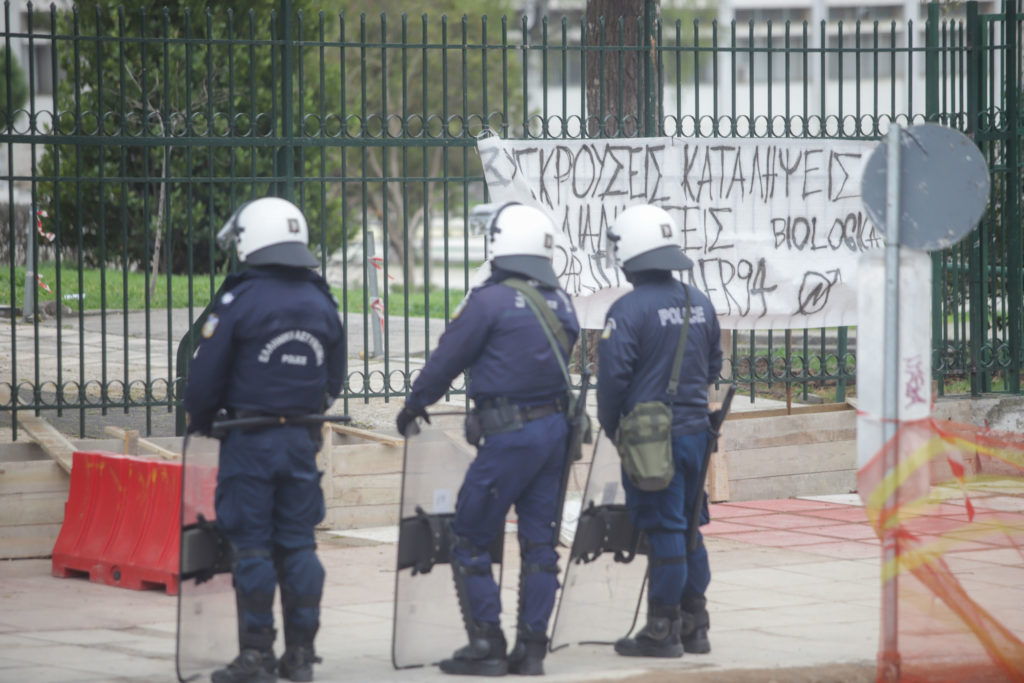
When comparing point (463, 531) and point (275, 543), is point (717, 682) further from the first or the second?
point (275, 543)

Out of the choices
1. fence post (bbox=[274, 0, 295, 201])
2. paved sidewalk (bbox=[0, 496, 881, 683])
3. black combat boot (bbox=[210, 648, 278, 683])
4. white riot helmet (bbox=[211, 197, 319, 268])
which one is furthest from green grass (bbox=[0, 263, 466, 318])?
black combat boot (bbox=[210, 648, 278, 683])

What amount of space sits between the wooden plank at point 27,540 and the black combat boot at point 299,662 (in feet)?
9.30

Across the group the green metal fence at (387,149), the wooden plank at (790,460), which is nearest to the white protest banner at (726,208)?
the green metal fence at (387,149)

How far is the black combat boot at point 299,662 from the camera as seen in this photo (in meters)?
5.48

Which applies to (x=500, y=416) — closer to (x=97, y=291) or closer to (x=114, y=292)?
(x=97, y=291)

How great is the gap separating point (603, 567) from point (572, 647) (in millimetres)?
389

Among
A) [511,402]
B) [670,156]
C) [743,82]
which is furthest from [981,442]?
[743,82]

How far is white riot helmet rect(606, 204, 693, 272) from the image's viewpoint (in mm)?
6043

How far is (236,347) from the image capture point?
5.51m

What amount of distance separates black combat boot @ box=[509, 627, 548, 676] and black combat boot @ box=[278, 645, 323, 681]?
0.78 m

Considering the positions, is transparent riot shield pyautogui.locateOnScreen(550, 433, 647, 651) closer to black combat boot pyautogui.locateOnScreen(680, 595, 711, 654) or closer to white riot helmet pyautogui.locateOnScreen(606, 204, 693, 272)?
black combat boot pyautogui.locateOnScreen(680, 595, 711, 654)

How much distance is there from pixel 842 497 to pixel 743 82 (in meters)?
46.7

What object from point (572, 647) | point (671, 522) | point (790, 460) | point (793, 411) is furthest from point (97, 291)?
point (671, 522)

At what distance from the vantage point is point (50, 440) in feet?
26.6
